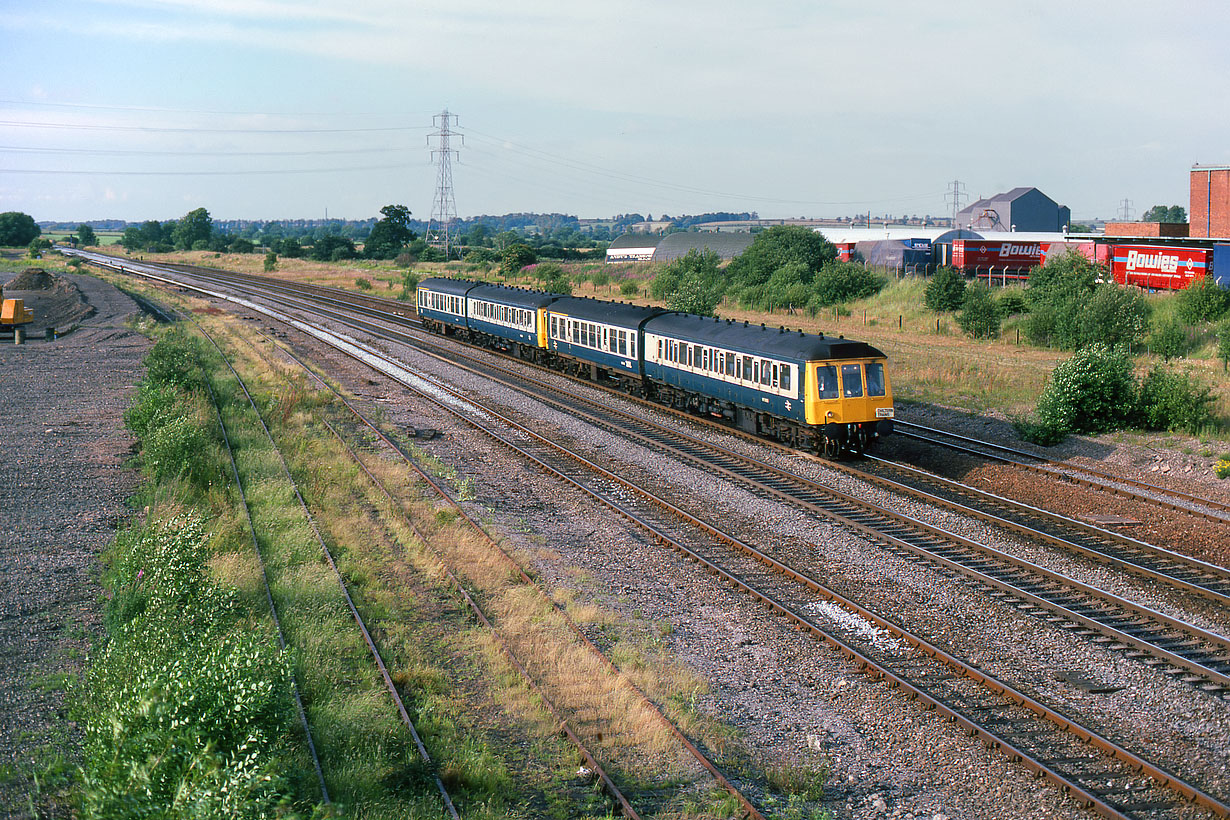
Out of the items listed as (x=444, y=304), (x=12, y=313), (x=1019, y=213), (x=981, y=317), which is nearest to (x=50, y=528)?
(x=12, y=313)

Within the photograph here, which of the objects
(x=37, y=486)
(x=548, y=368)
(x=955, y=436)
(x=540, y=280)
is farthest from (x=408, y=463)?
(x=540, y=280)

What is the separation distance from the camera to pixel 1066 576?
49.4ft

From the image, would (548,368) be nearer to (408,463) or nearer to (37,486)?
(408,463)

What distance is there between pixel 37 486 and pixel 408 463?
7.55 m

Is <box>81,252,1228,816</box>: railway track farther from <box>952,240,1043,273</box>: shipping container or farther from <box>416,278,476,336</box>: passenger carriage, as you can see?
<box>952,240,1043,273</box>: shipping container

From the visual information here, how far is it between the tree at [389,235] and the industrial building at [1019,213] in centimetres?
7620

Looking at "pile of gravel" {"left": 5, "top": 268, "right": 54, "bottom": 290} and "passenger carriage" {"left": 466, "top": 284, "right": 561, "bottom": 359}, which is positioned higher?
"pile of gravel" {"left": 5, "top": 268, "right": 54, "bottom": 290}

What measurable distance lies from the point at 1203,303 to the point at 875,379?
2623 cm

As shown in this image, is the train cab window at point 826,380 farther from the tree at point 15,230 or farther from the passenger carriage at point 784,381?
the tree at point 15,230

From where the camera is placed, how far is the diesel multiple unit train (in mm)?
22391

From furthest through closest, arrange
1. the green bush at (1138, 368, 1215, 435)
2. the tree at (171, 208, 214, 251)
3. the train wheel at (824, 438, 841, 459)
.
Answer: the tree at (171, 208, 214, 251)
the green bush at (1138, 368, 1215, 435)
the train wheel at (824, 438, 841, 459)

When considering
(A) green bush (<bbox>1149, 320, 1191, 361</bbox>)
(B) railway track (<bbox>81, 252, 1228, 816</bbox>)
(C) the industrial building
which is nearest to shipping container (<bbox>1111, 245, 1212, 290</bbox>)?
(A) green bush (<bbox>1149, 320, 1191, 361</bbox>)

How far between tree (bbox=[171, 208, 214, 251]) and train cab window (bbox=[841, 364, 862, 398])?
161 metres

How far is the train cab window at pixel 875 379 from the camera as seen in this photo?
2255 centimetres
